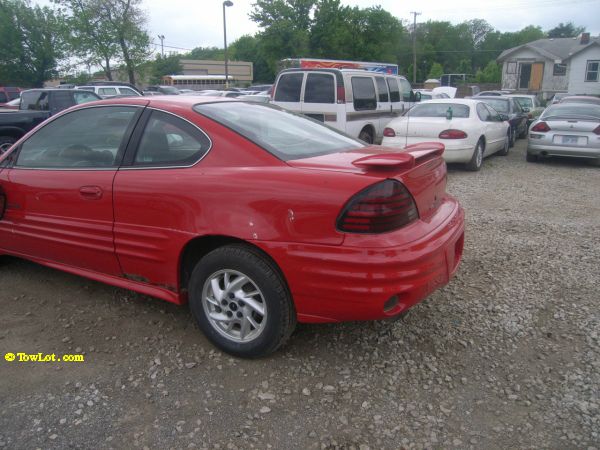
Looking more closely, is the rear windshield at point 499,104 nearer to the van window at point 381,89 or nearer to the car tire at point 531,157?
the car tire at point 531,157

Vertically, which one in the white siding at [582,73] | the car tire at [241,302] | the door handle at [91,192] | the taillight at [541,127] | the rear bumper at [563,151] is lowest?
the car tire at [241,302]

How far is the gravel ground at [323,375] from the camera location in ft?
7.63

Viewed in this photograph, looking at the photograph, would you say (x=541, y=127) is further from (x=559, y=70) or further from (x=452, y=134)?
(x=559, y=70)

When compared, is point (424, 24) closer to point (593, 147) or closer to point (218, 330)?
point (593, 147)

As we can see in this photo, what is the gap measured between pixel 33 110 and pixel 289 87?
5460mm

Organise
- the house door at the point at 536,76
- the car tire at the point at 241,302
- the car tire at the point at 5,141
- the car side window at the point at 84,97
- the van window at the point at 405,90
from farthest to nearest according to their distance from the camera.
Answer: the house door at the point at 536,76 → the van window at the point at 405,90 → the car side window at the point at 84,97 → the car tire at the point at 5,141 → the car tire at the point at 241,302

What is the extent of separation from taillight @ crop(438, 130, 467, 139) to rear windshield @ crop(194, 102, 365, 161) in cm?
→ 544

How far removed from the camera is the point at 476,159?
902 cm

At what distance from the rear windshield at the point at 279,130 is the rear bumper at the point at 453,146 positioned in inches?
206

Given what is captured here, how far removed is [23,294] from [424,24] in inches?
3552

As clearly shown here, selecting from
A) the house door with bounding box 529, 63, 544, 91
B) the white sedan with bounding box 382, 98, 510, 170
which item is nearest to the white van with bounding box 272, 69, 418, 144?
the white sedan with bounding box 382, 98, 510, 170

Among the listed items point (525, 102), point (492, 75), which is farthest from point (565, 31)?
point (525, 102)

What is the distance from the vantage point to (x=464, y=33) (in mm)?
86062

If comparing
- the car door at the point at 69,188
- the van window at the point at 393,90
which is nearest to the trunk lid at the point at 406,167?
the car door at the point at 69,188
